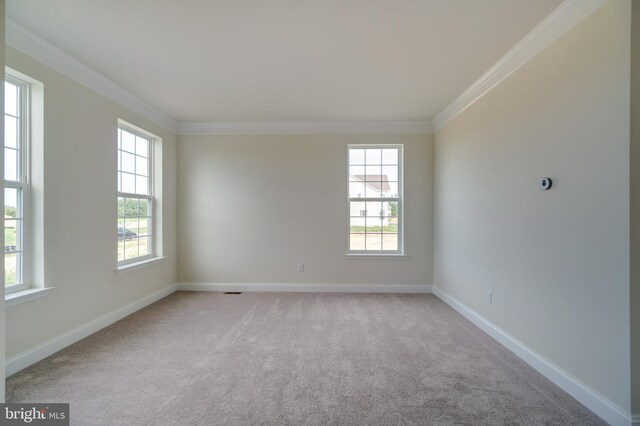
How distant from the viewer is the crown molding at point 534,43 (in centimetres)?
189

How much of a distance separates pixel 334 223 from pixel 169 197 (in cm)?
253

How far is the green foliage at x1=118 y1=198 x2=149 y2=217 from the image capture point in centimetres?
349

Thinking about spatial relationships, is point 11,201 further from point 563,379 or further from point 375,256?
point 563,379

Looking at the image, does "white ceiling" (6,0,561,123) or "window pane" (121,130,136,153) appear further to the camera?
"window pane" (121,130,136,153)

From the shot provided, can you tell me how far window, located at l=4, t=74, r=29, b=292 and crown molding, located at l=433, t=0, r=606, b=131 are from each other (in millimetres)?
4118

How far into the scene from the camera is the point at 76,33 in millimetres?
2273

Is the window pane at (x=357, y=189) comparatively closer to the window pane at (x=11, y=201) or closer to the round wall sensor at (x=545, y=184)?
the round wall sensor at (x=545, y=184)

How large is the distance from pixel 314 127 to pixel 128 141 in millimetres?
2500

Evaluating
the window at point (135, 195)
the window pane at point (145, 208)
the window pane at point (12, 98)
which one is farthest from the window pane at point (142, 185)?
the window pane at point (12, 98)

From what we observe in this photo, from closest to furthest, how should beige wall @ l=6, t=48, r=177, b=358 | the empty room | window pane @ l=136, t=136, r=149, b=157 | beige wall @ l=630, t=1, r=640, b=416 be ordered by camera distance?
1. beige wall @ l=630, t=1, r=640, b=416
2. the empty room
3. beige wall @ l=6, t=48, r=177, b=358
4. window pane @ l=136, t=136, r=149, b=157

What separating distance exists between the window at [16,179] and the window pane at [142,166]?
1.42m

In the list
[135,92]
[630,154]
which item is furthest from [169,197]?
[630,154]

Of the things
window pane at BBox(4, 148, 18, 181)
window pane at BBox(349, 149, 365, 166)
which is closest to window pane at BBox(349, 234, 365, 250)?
window pane at BBox(349, 149, 365, 166)

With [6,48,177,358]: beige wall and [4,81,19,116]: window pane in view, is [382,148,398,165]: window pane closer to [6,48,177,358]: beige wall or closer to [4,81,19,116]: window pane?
[6,48,177,358]: beige wall
